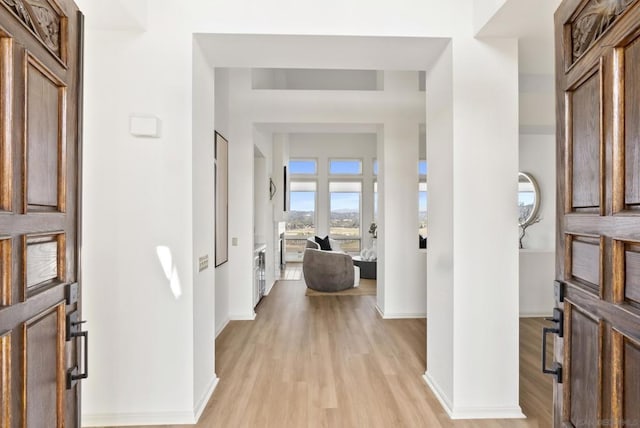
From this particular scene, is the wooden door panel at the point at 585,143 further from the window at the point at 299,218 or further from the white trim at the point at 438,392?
the window at the point at 299,218

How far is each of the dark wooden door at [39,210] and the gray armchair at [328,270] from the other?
15.5 feet

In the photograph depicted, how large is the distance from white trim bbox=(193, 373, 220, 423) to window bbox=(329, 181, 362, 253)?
7409mm

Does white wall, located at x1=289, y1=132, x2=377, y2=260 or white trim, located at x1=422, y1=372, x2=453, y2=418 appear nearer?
white trim, located at x1=422, y1=372, x2=453, y2=418

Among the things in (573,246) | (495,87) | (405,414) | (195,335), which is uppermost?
(495,87)

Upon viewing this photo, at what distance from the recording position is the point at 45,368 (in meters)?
1.23

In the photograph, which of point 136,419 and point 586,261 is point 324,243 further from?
point 586,261

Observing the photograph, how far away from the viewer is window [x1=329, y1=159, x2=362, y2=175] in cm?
→ 1011

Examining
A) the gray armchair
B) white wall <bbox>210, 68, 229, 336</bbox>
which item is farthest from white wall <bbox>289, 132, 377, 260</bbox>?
white wall <bbox>210, 68, 229, 336</bbox>

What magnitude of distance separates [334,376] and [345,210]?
7342 millimetres

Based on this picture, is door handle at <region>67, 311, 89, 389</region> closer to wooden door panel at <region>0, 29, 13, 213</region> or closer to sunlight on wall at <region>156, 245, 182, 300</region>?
wooden door panel at <region>0, 29, 13, 213</region>

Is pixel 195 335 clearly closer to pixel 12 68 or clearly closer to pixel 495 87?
pixel 12 68

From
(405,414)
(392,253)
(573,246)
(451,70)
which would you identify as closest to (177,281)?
(405,414)

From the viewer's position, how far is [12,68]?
1.02 meters

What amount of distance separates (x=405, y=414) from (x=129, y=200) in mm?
2256
